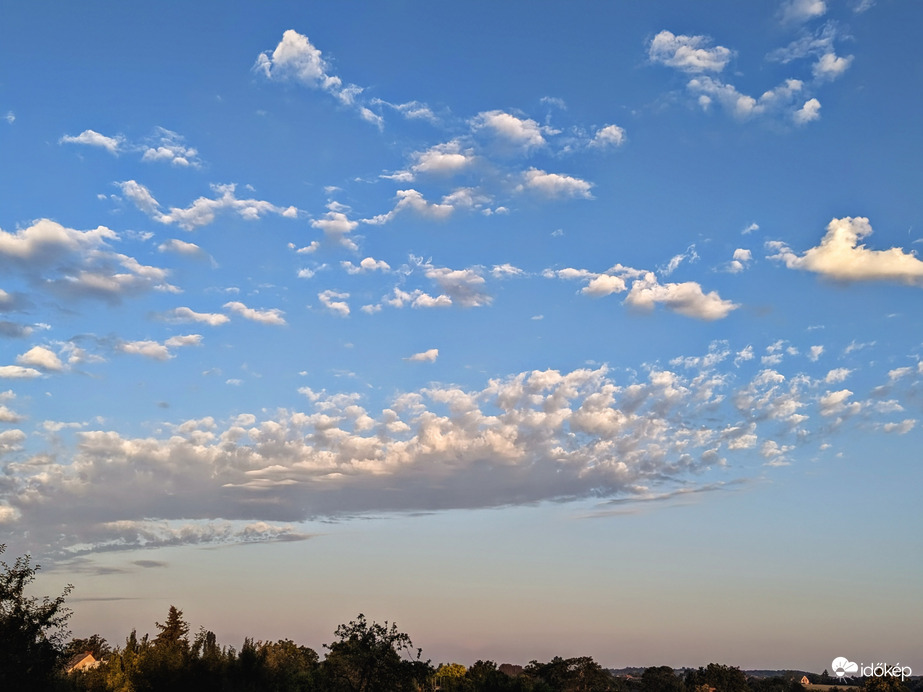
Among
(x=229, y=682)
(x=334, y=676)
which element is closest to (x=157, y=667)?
(x=229, y=682)

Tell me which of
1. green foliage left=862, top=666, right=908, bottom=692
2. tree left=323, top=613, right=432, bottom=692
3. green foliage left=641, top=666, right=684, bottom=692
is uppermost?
tree left=323, top=613, right=432, bottom=692

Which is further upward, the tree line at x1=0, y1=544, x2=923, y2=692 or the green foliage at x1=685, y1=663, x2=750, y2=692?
the tree line at x1=0, y1=544, x2=923, y2=692

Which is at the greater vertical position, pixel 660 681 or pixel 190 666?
pixel 190 666

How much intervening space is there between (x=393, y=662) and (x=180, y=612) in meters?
53.3

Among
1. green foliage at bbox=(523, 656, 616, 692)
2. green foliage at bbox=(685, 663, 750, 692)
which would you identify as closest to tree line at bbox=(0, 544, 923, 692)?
green foliage at bbox=(523, 656, 616, 692)

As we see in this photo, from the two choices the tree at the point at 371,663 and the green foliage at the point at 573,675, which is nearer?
the tree at the point at 371,663

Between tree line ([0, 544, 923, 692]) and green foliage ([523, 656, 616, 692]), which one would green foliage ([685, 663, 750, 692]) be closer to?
green foliage ([523, 656, 616, 692])

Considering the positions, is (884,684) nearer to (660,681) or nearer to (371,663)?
(660,681)

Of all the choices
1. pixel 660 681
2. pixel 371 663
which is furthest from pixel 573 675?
pixel 371 663

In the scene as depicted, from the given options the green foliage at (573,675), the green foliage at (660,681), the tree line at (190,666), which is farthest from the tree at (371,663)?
the green foliage at (660,681)

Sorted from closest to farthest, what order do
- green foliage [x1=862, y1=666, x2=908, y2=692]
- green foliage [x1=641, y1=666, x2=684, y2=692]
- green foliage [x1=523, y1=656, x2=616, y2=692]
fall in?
green foliage [x1=862, y1=666, x2=908, y2=692] < green foliage [x1=523, y1=656, x2=616, y2=692] < green foliage [x1=641, y1=666, x2=684, y2=692]

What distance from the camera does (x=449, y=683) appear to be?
125 meters

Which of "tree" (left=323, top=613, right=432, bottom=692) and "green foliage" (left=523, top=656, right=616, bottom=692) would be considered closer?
"tree" (left=323, top=613, right=432, bottom=692)

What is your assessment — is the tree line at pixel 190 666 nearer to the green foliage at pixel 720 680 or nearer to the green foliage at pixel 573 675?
the green foliage at pixel 573 675
